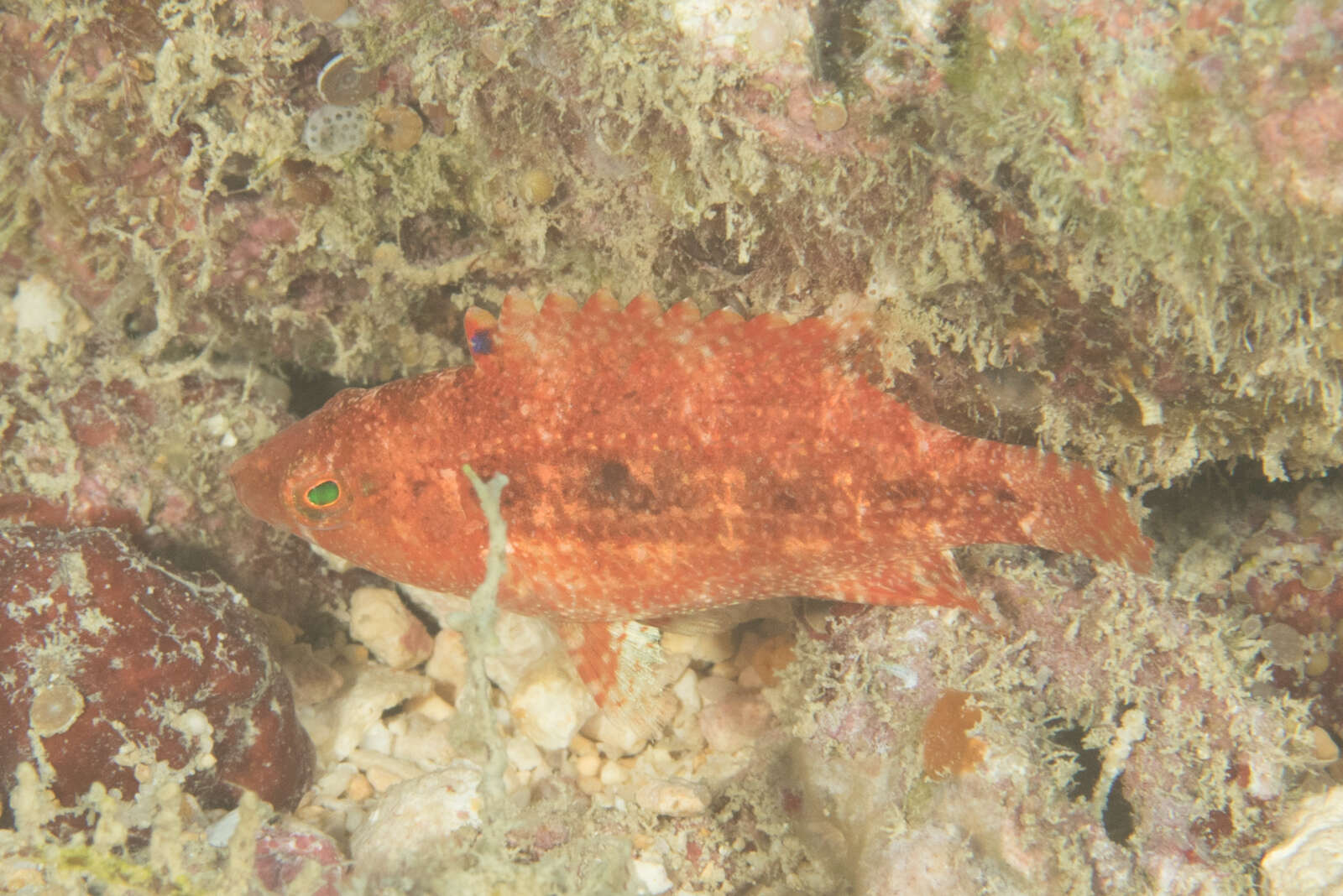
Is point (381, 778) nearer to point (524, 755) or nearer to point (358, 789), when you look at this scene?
point (358, 789)

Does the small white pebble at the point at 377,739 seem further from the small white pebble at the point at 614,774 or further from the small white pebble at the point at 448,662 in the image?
the small white pebble at the point at 614,774

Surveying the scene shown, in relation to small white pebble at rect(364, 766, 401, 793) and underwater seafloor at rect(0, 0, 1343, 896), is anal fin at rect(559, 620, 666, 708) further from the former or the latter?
small white pebble at rect(364, 766, 401, 793)

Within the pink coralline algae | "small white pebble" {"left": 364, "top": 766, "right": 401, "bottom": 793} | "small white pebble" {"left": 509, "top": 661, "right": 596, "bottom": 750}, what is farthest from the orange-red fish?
"small white pebble" {"left": 364, "top": 766, "right": 401, "bottom": 793}

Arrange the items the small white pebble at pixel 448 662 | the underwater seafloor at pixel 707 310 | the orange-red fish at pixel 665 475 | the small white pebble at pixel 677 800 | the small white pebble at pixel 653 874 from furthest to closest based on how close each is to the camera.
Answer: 1. the small white pebble at pixel 448 662
2. the small white pebble at pixel 677 800
3. the small white pebble at pixel 653 874
4. the orange-red fish at pixel 665 475
5. the underwater seafloor at pixel 707 310

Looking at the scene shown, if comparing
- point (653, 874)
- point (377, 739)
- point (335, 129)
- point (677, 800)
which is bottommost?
point (377, 739)

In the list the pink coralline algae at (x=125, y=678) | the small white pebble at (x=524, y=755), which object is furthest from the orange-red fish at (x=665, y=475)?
the small white pebble at (x=524, y=755)

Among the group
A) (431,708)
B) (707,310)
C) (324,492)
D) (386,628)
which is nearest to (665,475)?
(707,310)
